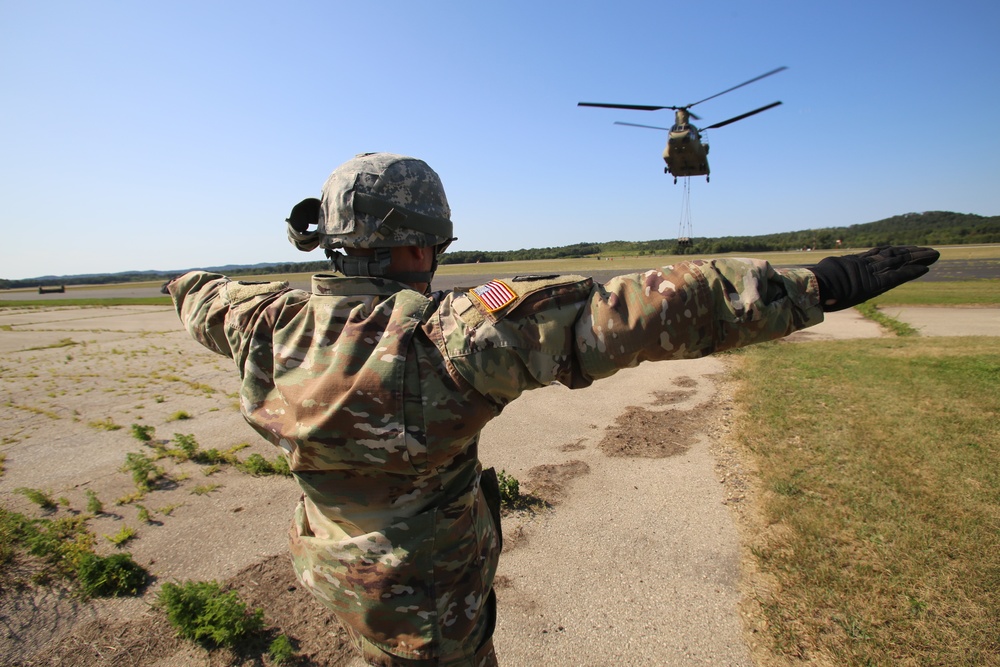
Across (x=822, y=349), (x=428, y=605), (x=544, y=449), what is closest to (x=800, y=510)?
(x=544, y=449)

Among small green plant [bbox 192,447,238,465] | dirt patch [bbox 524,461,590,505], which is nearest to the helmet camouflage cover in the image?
dirt patch [bbox 524,461,590,505]

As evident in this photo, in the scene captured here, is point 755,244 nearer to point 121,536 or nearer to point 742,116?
point 742,116

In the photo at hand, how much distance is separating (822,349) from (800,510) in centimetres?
997

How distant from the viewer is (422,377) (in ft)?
5.70

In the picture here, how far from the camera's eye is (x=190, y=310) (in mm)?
2619

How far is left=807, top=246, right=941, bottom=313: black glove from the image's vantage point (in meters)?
1.61

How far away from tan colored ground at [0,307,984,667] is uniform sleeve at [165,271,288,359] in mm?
2579

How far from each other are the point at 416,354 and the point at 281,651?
10.2 ft

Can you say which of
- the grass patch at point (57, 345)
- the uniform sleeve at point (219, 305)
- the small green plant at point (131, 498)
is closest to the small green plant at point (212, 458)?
the small green plant at point (131, 498)

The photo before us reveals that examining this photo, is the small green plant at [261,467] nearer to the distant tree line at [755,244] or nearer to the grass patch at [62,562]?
the grass patch at [62,562]

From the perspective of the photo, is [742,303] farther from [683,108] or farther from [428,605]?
[683,108]

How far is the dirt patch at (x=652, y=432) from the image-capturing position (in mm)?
7432

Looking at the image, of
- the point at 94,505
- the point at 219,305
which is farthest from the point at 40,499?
the point at 219,305

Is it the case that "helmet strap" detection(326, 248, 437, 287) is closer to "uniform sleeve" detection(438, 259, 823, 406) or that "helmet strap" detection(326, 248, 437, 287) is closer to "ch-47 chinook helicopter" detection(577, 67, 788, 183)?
"uniform sleeve" detection(438, 259, 823, 406)
